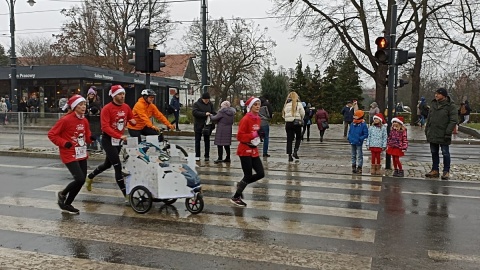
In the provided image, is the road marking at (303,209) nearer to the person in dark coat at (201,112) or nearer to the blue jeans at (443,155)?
the blue jeans at (443,155)

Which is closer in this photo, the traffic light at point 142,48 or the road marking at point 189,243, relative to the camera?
the road marking at point 189,243

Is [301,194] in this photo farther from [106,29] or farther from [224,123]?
[106,29]

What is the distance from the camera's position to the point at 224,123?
1170 centimetres

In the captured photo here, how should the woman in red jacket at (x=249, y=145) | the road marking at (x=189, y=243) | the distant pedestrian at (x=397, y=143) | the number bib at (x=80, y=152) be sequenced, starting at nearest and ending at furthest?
the road marking at (x=189, y=243) < the number bib at (x=80, y=152) < the woman in red jacket at (x=249, y=145) < the distant pedestrian at (x=397, y=143)

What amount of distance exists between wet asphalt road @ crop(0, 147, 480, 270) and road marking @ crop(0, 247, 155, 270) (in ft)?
0.03

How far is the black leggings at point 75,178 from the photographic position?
267 inches

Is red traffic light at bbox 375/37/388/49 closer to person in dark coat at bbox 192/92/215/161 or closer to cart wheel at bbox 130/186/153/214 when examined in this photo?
person in dark coat at bbox 192/92/215/161

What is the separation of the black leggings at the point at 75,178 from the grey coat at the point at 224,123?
4.99 m

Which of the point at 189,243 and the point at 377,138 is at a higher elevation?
the point at 377,138

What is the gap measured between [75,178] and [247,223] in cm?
264

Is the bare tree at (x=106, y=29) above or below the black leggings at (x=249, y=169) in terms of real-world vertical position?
above

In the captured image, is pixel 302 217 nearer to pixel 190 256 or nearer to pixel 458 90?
pixel 190 256

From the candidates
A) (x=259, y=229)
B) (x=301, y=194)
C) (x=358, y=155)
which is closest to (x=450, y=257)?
(x=259, y=229)

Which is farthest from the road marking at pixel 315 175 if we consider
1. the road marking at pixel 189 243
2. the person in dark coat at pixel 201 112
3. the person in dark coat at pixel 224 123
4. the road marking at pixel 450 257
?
the road marking at pixel 189 243
